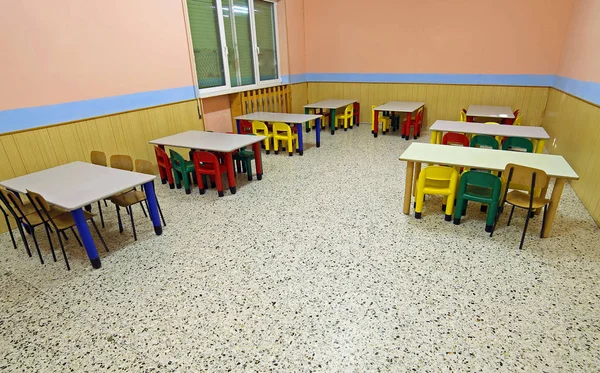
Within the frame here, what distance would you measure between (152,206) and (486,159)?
10.8 ft

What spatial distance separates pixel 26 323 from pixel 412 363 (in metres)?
2.58

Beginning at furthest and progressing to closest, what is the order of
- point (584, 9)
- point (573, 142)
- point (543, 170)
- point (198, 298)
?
point (584, 9) → point (573, 142) → point (543, 170) → point (198, 298)

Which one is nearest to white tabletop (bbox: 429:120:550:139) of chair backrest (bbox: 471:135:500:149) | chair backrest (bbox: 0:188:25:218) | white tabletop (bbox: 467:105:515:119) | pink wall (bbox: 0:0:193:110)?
chair backrest (bbox: 471:135:500:149)

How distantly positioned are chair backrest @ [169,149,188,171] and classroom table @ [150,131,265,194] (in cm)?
11

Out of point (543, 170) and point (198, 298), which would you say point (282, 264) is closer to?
point (198, 298)

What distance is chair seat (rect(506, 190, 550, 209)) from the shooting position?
301 centimetres

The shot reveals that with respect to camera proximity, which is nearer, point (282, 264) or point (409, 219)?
point (282, 264)

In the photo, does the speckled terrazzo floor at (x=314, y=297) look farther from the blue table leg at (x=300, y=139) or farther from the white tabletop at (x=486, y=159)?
the blue table leg at (x=300, y=139)

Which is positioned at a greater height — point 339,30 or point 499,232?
point 339,30

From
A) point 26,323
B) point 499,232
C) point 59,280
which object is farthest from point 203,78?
point 499,232

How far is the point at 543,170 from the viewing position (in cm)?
288

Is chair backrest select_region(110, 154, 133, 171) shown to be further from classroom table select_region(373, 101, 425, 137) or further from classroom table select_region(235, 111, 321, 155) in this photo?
classroom table select_region(373, 101, 425, 137)

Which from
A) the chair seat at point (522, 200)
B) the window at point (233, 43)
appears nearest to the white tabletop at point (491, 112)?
the chair seat at point (522, 200)

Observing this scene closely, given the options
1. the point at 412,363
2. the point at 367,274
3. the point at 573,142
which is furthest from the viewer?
the point at 573,142
